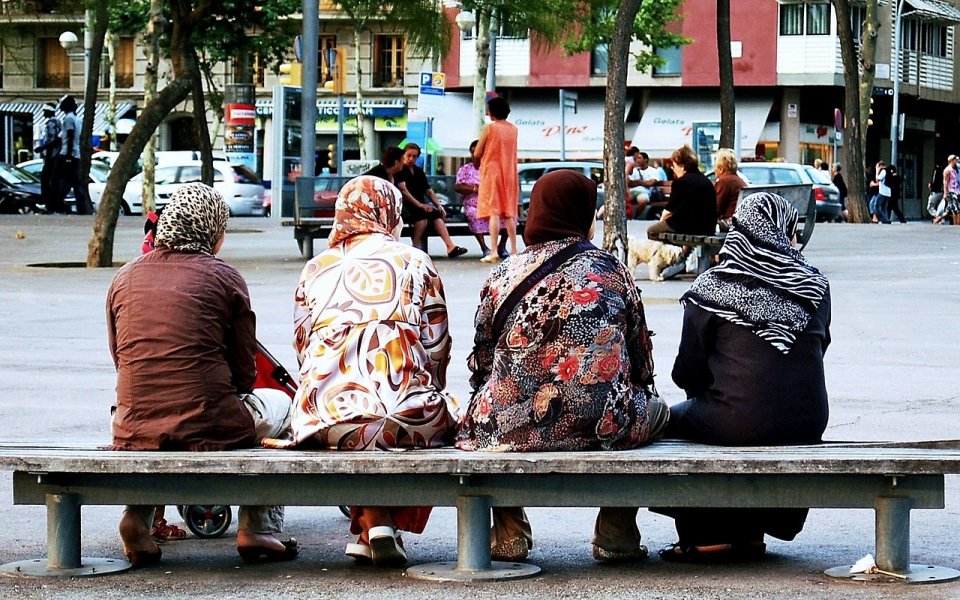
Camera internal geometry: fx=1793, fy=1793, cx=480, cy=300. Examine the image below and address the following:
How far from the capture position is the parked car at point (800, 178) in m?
42.4

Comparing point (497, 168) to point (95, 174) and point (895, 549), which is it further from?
point (95, 174)

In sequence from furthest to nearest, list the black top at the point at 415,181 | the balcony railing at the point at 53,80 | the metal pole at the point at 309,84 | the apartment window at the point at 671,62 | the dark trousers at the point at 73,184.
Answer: the balcony railing at the point at 53,80 → the apartment window at the point at 671,62 → the dark trousers at the point at 73,184 → the metal pole at the point at 309,84 → the black top at the point at 415,181

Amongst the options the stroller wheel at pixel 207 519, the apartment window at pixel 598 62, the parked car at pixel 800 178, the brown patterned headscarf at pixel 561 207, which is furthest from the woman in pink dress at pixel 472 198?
the apartment window at pixel 598 62

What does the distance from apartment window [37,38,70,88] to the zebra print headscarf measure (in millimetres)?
67536

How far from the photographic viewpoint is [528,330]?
6.08 meters

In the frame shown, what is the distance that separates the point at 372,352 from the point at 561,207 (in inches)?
32.2

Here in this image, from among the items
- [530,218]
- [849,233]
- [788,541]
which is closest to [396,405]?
[530,218]

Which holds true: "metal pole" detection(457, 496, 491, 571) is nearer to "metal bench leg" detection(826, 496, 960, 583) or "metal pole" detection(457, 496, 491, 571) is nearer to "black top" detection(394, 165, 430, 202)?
"metal bench leg" detection(826, 496, 960, 583)

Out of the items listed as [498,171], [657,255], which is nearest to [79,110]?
[498,171]

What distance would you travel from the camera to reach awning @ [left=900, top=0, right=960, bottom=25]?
2542 inches

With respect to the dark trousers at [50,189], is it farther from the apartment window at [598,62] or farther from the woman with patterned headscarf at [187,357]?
the woman with patterned headscarf at [187,357]

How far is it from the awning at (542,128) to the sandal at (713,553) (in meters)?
55.6

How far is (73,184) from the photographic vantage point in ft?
133

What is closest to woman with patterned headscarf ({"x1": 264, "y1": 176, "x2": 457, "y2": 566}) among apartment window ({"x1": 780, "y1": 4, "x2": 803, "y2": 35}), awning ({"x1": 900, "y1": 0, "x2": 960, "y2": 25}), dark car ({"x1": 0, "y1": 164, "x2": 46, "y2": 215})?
dark car ({"x1": 0, "y1": 164, "x2": 46, "y2": 215})
